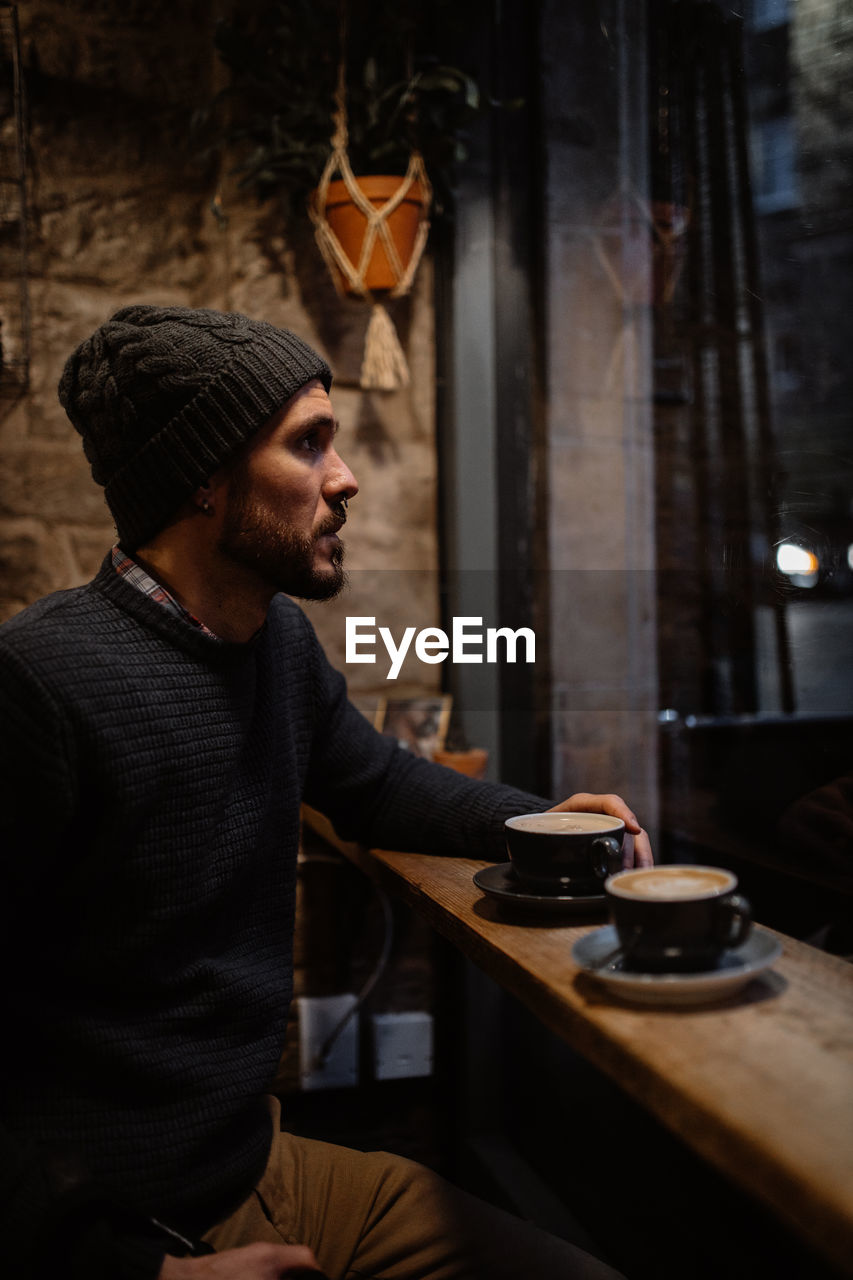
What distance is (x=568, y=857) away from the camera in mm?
1063

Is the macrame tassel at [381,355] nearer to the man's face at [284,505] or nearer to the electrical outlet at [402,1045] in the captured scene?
the man's face at [284,505]

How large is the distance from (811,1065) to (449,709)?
69.5 inches

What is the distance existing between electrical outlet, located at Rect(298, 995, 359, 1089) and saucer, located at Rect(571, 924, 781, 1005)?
1657mm

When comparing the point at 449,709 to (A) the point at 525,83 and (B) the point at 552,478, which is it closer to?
(B) the point at 552,478

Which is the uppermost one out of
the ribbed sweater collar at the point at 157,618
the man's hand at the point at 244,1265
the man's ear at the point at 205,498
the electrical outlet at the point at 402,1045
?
the man's ear at the point at 205,498

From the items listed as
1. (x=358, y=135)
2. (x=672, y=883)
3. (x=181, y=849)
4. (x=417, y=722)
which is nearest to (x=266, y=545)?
(x=181, y=849)

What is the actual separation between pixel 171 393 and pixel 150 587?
0.24 metres

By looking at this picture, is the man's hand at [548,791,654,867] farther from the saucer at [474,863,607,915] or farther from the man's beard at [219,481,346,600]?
the man's beard at [219,481,346,600]

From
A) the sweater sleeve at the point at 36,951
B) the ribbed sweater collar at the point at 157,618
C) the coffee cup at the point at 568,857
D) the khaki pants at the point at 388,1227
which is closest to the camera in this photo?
the sweater sleeve at the point at 36,951

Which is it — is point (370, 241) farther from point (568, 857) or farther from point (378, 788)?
point (568, 857)

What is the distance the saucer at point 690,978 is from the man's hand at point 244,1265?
43 cm

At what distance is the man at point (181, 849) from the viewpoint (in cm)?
110

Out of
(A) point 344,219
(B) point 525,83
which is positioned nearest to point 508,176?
(B) point 525,83

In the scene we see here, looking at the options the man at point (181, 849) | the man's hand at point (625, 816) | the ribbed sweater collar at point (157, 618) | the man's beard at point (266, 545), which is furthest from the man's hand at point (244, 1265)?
the man's beard at point (266, 545)
